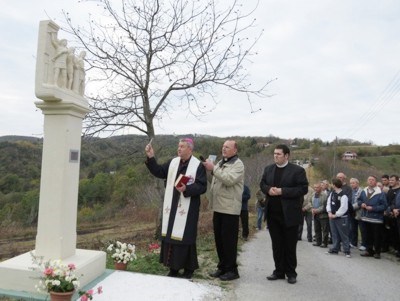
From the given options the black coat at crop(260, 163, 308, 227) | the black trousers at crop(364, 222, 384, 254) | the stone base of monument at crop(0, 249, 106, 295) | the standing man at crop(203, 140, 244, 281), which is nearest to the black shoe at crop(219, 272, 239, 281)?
the standing man at crop(203, 140, 244, 281)

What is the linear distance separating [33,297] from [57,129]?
73.2 inches

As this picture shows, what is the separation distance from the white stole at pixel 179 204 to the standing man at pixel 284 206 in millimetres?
1038

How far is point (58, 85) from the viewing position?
172 inches

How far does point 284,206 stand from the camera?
4.98 meters

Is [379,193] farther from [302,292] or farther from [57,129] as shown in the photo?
[57,129]

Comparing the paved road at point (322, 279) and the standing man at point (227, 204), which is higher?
the standing man at point (227, 204)

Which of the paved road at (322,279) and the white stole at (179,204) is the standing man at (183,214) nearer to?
the white stole at (179,204)

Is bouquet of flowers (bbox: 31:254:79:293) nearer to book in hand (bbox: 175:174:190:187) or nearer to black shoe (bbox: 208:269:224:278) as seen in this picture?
book in hand (bbox: 175:174:190:187)

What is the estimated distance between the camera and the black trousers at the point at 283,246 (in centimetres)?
502

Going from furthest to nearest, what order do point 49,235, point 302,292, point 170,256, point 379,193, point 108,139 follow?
point 108,139 < point 379,193 < point 170,256 < point 302,292 < point 49,235

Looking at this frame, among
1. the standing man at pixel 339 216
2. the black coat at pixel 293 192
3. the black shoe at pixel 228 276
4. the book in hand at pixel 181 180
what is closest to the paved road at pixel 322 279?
the black shoe at pixel 228 276

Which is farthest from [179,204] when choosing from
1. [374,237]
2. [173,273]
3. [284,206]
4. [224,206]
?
[374,237]

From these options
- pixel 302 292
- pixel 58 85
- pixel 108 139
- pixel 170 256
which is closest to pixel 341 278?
pixel 302 292

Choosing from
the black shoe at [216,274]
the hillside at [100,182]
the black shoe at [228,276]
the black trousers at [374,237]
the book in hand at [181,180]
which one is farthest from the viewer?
the hillside at [100,182]
